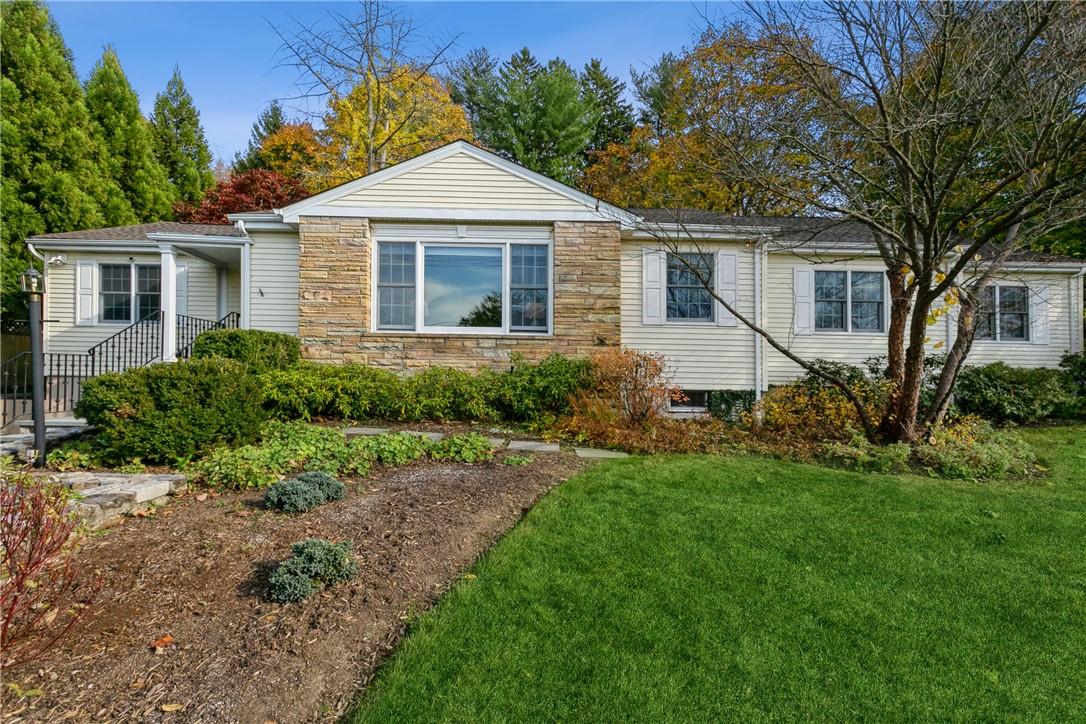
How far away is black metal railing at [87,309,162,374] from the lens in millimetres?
10055

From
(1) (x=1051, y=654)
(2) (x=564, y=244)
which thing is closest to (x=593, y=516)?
(1) (x=1051, y=654)

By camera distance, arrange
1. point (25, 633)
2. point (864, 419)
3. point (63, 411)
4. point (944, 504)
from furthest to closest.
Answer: point (63, 411) → point (864, 419) → point (944, 504) → point (25, 633)

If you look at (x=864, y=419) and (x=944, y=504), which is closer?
(x=944, y=504)

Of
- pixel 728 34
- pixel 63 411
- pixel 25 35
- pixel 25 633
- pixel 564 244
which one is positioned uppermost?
pixel 25 35

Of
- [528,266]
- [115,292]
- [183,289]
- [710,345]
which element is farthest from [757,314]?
[115,292]

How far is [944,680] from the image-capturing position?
239 cm

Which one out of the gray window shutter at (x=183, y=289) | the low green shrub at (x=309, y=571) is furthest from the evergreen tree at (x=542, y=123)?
A: the low green shrub at (x=309, y=571)

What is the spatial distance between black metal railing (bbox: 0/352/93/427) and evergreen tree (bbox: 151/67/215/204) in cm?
1189

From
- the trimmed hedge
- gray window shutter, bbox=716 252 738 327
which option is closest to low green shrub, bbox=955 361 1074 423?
gray window shutter, bbox=716 252 738 327

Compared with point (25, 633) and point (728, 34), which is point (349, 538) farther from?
point (728, 34)

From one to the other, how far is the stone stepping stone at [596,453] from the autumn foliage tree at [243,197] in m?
17.1

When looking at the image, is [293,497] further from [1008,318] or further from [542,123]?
[542,123]

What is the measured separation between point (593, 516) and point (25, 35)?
70.2ft

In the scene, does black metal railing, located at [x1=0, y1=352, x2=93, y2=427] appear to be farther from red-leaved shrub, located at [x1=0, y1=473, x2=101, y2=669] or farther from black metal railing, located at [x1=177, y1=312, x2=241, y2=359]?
red-leaved shrub, located at [x1=0, y1=473, x2=101, y2=669]
